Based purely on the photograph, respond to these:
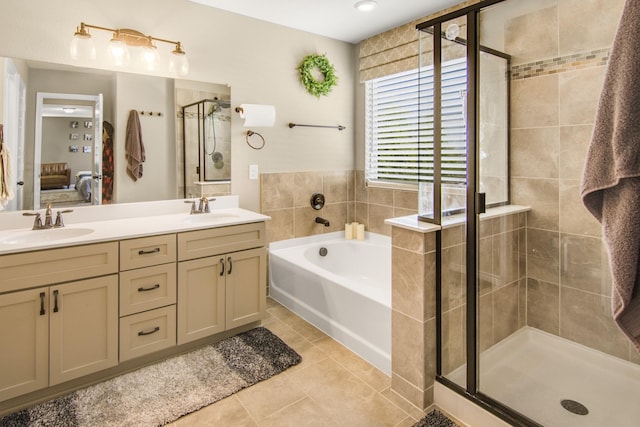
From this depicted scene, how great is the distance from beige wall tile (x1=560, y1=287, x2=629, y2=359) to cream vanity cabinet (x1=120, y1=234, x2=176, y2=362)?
2.21 metres

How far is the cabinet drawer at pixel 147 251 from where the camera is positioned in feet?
6.90

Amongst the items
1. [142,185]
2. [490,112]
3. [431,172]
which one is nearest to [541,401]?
[431,172]

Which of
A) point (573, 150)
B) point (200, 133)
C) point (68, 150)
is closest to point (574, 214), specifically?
point (573, 150)

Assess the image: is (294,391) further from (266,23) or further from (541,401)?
(266,23)

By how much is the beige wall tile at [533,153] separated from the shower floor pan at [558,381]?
867mm

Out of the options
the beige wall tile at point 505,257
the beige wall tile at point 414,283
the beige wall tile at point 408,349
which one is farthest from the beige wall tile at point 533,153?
the beige wall tile at point 408,349

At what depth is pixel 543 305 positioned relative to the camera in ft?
6.84

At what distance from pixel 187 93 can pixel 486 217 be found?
7.40ft

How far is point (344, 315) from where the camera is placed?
253cm

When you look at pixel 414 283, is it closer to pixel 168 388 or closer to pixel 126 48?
pixel 168 388

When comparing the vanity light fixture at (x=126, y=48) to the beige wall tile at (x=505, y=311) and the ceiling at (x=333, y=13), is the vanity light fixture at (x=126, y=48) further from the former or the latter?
the beige wall tile at (x=505, y=311)

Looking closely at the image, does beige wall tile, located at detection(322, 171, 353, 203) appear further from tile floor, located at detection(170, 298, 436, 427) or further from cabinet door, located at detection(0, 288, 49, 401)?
cabinet door, located at detection(0, 288, 49, 401)

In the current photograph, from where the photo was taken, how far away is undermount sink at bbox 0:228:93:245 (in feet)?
6.81

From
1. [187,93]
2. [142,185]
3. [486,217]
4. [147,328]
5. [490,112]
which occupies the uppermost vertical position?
[187,93]
